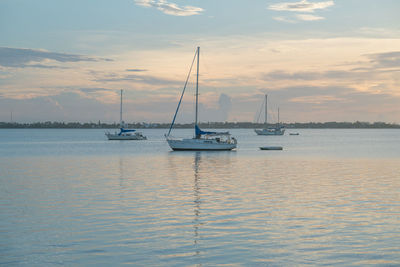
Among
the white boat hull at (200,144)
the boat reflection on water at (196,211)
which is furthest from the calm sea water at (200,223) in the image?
the white boat hull at (200,144)

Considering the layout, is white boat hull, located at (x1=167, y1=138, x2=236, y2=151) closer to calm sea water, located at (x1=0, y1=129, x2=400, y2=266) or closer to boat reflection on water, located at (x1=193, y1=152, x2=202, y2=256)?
boat reflection on water, located at (x1=193, y1=152, x2=202, y2=256)

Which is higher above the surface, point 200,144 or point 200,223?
point 200,144

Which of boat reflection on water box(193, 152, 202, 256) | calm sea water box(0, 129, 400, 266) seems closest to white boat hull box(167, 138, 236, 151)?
boat reflection on water box(193, 152, 202, 256)

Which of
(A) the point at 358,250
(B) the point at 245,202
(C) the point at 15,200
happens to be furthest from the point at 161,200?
(A) the point at 358,250

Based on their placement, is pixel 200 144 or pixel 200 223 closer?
pixel 200 223

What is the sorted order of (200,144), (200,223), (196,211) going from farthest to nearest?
(200,144)
(196,211)
(200,223)

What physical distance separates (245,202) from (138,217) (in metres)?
6.72

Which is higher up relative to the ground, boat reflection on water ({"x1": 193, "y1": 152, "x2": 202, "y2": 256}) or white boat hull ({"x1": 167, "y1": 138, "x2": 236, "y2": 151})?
white boat hull ({"x1": 167, "y1": 138, "x2": 236, "y2": 151})

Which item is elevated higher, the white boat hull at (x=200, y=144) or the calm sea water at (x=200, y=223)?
the white boat hull at (x=200, y=144)

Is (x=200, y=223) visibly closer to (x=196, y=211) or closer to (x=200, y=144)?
(x=196, y=211)

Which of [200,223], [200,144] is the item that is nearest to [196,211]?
[200,223]

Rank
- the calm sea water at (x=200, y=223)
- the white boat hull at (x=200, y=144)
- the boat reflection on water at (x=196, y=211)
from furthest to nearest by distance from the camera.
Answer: the white boat hull at (x=200, y=144)
the boat reflection on water at (x=196, y=211)
the calm sea water at (x=200, y=223)

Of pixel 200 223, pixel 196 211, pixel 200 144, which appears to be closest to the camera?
pixel 200 223

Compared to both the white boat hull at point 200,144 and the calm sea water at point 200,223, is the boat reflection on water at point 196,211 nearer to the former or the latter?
the calm sea water at point 200,223
